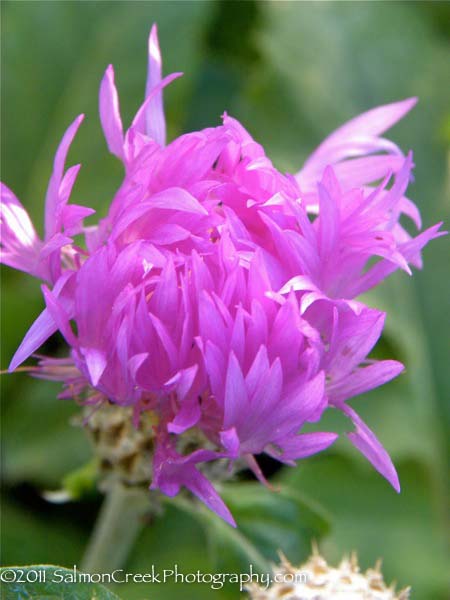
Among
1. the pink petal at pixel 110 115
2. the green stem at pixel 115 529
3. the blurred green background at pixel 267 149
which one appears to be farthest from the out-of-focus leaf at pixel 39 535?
the pink petal at pixel 110 115

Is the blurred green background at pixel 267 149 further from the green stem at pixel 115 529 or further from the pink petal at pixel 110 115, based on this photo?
the pink petal at pixel 110 115

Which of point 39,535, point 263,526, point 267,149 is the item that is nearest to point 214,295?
point 263,526

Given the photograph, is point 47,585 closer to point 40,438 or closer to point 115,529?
point 115,529

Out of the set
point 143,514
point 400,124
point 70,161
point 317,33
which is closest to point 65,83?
point 70,161

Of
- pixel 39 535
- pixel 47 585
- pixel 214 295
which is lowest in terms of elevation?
pixel 39 535

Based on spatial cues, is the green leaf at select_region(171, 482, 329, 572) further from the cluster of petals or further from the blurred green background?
the cluster of petals

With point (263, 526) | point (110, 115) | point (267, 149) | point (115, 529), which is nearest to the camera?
point (110, 115)

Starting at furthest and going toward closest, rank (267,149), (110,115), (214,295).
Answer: (267,149), (110,115), (214,295)
